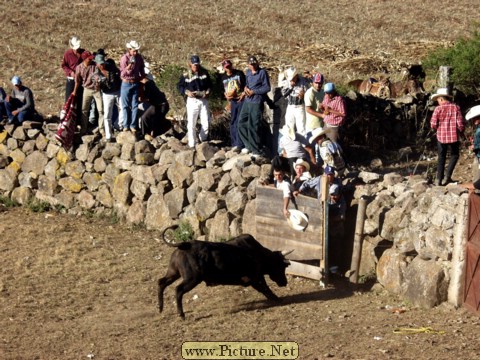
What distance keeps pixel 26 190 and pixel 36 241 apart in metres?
2.57

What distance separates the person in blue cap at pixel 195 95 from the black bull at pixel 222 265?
3488mm

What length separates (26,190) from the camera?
17.9m

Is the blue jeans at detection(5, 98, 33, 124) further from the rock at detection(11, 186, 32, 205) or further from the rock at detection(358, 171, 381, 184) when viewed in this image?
the rock at detection(358, 171, 381, 184)

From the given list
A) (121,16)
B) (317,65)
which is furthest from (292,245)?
(121,16)

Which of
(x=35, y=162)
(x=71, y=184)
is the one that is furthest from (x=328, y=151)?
(x=35, y=162)

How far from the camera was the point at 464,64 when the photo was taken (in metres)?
18.8

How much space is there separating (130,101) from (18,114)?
10.1 feet

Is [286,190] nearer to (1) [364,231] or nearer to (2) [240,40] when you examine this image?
(1) [364,231]

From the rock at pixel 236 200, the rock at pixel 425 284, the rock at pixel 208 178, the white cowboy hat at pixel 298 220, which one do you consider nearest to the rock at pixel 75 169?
the rock at pixel 208 178

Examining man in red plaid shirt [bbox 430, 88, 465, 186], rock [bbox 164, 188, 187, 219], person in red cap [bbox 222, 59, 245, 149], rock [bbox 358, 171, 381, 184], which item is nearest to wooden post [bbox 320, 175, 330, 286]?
rock [bbox 358, 171, 381, 184]

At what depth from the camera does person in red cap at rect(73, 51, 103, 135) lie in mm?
16594

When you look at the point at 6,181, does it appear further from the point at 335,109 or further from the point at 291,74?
the point at 335,109

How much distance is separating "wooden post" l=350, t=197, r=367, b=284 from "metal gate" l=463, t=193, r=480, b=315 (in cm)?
173

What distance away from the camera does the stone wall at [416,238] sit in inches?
449
